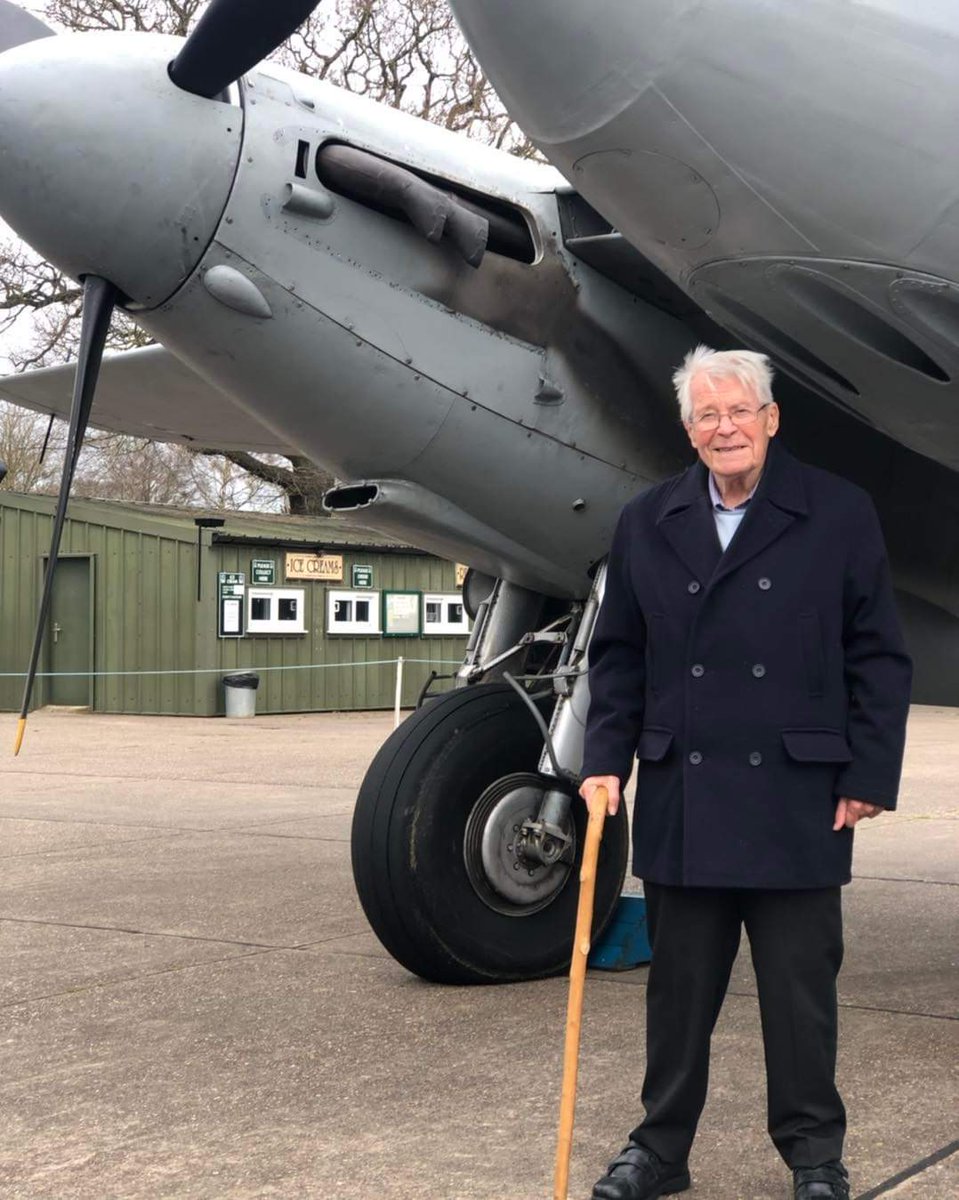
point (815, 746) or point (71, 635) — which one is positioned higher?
point (71, 635)

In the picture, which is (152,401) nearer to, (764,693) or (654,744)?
(654,744)

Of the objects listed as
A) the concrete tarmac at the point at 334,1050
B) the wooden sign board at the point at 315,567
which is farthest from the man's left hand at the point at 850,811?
the wooden sign board at the point at 315,567

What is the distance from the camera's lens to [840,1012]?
4.38 metres

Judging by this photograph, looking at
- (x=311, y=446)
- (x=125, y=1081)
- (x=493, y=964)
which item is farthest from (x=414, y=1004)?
(x=311, y=446)

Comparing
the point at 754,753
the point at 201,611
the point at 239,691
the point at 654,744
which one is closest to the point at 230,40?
the point at 654,744

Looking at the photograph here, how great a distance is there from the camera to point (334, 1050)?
402 centimetres

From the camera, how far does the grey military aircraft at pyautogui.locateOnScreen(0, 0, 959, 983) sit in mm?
2951

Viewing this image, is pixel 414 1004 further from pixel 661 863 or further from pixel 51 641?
pixel 51 641

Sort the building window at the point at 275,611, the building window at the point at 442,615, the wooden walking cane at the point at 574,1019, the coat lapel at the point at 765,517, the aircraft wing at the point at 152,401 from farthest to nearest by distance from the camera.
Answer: the building window at the point at 442,615
the building window at the point at 275,611
the aircraft wing at the point at 152,401
the coat lapel at the point at 765,517
the wooden walking cane at the point at 574,1019

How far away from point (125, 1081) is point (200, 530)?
15083mm

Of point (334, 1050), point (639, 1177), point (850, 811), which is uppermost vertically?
point (850, 811)

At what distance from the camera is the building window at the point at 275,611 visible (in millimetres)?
18969

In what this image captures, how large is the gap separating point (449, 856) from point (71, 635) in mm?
15931

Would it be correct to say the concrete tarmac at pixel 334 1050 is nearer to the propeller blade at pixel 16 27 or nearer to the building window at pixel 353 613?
the propeller blade at pixel 16 27
